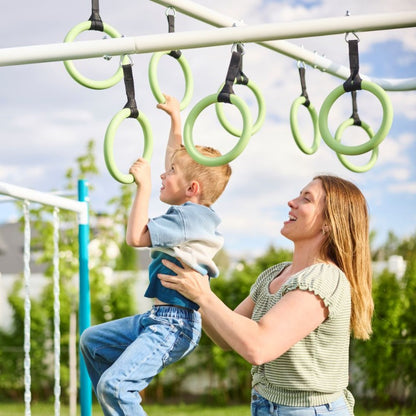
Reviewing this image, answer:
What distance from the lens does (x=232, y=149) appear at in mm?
1660

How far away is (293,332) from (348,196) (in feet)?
1.51

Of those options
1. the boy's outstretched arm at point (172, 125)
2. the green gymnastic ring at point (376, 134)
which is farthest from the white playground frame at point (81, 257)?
the green gymnastic ring at point (376, 134)

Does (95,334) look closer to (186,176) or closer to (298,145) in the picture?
(186,176)

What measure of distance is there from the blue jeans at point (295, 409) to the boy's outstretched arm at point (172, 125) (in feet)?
2.69

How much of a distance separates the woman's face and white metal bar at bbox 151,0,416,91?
0.59m

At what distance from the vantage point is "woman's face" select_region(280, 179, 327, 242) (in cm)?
196

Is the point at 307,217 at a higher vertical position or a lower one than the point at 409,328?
higher

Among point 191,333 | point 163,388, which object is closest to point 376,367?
point 163,388

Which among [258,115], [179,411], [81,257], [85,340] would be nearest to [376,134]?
[258,115]

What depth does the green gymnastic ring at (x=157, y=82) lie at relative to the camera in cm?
212

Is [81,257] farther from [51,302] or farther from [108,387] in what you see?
[51,302]

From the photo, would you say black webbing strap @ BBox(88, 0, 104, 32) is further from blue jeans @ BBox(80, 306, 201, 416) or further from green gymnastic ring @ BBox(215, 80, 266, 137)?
blue jeans @ BBox(80, 306, 201, 416)

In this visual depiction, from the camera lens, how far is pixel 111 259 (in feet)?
29.9

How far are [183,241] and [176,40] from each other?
0.62 m
